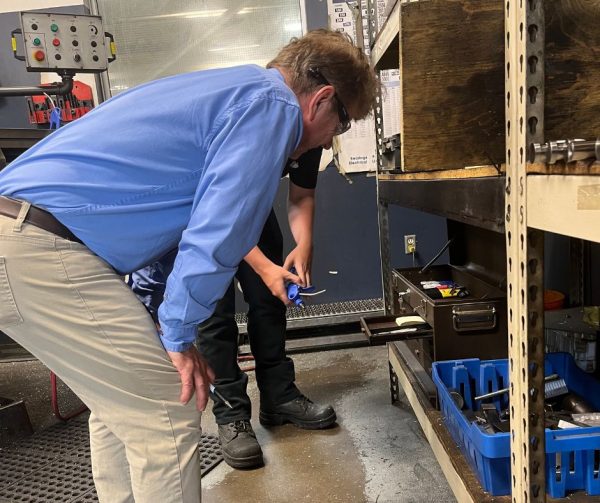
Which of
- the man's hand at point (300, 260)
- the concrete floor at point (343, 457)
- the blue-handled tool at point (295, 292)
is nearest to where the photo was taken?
the blue-handled tool at point (295, 292)

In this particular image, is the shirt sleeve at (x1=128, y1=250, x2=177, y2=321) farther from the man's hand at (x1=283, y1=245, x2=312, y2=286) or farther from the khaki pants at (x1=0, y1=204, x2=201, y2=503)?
the man's hand at (x1=283, y1=245, x2=312, y2=286)

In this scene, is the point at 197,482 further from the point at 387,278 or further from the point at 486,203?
the point at 387,278

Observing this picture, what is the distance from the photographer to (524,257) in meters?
0.68

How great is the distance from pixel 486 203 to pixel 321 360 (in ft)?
5.68

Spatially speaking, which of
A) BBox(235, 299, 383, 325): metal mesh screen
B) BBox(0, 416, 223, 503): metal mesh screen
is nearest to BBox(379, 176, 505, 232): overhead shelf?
BBox(0, 416, 223, 503): metal mesh screen

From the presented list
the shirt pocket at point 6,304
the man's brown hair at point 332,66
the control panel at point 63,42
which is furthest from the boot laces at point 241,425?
the control panel at point 63,42

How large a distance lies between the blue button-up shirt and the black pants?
2.58 feet

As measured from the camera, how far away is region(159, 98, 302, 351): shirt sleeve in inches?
31.4

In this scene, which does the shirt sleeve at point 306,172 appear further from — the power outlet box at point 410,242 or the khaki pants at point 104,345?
the power outlet box at point 410,242

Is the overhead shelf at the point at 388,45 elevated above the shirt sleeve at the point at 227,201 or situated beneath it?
elevated above

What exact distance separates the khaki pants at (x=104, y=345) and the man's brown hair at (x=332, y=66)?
1.70ft

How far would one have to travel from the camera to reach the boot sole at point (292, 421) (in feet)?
5.61

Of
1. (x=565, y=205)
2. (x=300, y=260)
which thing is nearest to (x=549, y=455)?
(x=565, y=205)

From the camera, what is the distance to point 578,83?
0.66 meters
